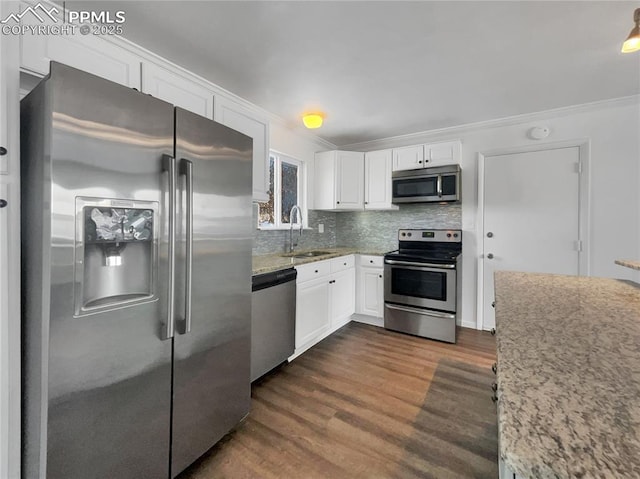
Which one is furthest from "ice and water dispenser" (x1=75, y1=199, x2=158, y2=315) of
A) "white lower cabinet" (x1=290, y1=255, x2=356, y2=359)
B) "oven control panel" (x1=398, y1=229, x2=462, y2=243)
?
"oven control panel" (x1=398, y1=229, x2=462, y2=243)

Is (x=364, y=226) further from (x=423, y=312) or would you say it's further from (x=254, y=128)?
(x=254, y=128)

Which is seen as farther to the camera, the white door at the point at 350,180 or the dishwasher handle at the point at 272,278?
the white door at the point at 350,180

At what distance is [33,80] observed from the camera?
1434mm

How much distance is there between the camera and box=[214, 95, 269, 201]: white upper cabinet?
2.27 m

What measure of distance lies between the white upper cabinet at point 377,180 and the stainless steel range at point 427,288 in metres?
0.69

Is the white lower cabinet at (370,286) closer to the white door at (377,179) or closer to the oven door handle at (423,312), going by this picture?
the oven door handle at (423,312)

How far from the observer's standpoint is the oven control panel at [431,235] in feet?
11.1

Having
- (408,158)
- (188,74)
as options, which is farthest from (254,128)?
(408,158)

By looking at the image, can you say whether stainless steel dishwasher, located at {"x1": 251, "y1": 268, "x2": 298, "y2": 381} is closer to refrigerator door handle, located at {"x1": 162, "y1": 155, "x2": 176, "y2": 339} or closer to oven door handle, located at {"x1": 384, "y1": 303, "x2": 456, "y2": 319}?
refrigerator door handle, located at {"x1": 162, "y1": 155, "x2": 176, "y2": 339}

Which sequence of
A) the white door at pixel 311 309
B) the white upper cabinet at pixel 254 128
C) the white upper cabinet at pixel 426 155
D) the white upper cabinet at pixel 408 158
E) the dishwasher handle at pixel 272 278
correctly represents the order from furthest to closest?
1. the white upper cabinet at pixel 408 158
2. the white upper cabinet at pixel 426 155
3. the white door at pixel 311 309
4. the white upper cabinet at pixel 254 128
5. the dishwasher handle at pixel 272 278

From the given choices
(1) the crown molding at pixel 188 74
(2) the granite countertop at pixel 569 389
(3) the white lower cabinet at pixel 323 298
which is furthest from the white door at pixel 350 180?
(2) the granite countertop at pixel 569 389

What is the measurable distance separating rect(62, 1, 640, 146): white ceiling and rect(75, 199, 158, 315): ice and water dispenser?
3.85ft

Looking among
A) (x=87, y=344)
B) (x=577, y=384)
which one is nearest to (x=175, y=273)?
(x=87, y=344)
